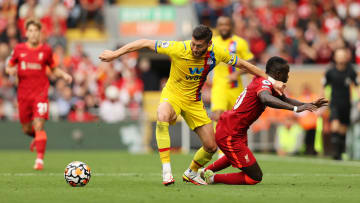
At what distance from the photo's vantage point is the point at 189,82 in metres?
9.49

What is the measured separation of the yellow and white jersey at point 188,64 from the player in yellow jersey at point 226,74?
351 cm

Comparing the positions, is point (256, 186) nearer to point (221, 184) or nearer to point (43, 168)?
point (221, 184)

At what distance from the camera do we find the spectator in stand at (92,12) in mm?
25469

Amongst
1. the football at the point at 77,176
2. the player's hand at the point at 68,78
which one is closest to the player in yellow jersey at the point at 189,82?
the football at the point at 77,176

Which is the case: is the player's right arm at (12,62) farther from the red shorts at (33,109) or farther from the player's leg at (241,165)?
the player's leg at (241,165)

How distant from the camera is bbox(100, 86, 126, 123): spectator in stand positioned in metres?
21.1

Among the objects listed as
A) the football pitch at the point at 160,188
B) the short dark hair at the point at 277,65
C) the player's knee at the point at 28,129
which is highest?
the short dark hair at the point at 277,65

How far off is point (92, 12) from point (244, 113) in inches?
674

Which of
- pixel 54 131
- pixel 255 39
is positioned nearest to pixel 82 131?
pixel 54 131

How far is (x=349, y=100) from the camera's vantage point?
16312 mm

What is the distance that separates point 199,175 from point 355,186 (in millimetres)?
2015

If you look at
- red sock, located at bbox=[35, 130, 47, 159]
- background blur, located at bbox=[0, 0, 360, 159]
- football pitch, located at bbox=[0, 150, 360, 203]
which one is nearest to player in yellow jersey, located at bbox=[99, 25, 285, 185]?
football pitch, located at bbox=[0, 150, 360, 203]

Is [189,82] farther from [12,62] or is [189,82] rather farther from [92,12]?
[92,12]

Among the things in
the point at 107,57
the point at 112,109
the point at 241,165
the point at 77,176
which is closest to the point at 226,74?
the point at 241,165
